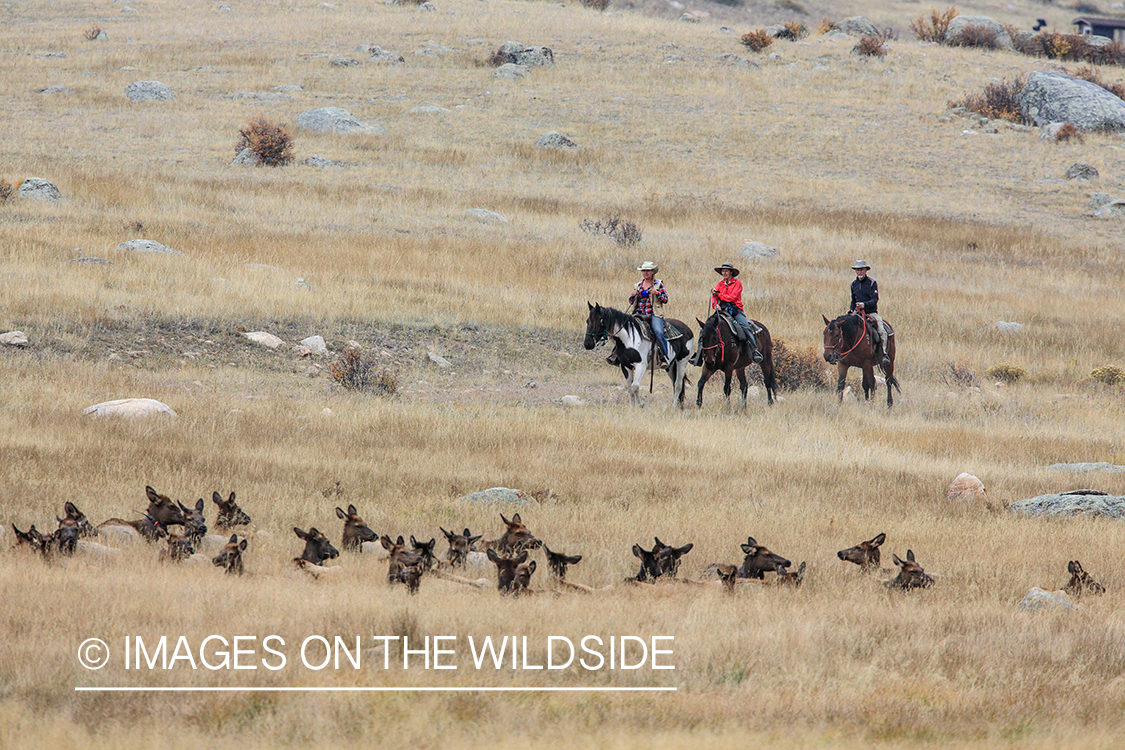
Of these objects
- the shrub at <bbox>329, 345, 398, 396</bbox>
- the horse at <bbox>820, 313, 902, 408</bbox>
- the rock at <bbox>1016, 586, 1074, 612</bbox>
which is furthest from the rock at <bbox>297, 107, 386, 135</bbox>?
the rock at <bbox>1016, 586, 1074, 612</bbox>

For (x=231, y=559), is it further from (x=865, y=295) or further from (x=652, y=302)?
(x=865, y=295)

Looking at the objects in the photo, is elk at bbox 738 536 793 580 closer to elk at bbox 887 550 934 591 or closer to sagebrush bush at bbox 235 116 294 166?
elk at bbox 887 550 934 591

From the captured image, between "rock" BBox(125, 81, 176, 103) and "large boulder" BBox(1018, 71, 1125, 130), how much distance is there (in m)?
38.5

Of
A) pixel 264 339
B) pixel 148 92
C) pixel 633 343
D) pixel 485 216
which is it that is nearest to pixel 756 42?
pixel 148 92

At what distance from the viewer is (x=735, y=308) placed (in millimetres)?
17266

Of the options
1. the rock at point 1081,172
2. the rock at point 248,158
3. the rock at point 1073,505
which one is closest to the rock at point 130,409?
the rock at point 1073,505

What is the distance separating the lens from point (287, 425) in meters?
13.0

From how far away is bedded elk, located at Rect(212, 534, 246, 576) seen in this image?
7.57 m

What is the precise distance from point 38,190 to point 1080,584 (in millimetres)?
26279

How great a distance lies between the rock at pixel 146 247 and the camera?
22.5 metres

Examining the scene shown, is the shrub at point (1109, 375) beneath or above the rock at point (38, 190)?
beneath

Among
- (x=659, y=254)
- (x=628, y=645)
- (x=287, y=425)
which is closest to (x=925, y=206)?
(x=659, y=254)

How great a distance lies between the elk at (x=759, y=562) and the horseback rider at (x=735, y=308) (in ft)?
30.2

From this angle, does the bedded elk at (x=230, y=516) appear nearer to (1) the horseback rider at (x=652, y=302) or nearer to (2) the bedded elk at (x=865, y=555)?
(2) the bedded elk at (x=865, y=555)
